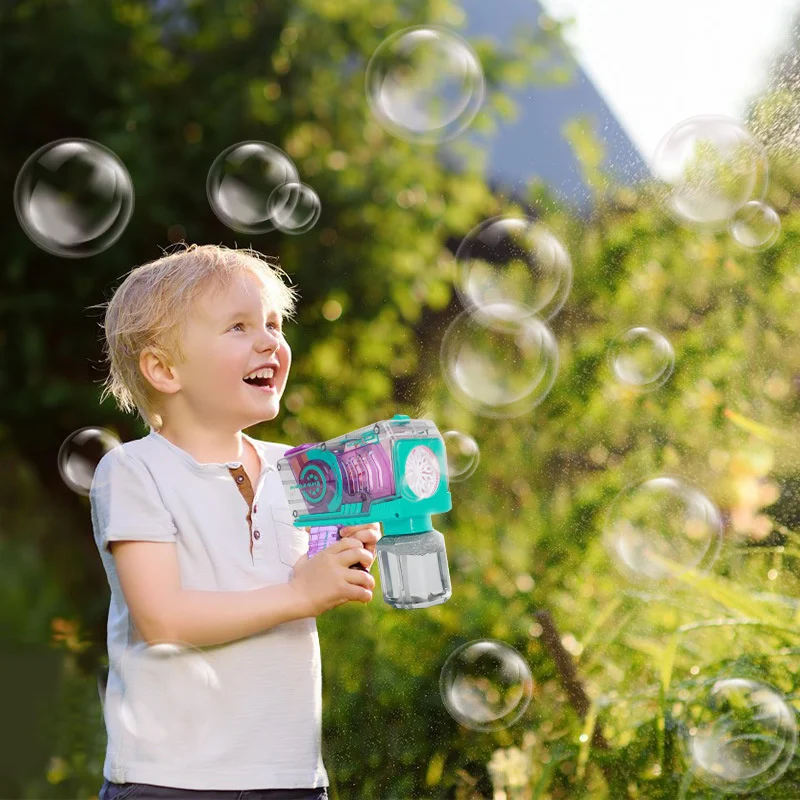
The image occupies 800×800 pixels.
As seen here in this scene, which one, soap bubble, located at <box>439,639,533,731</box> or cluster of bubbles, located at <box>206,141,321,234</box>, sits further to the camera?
cluster of bubbles, located at <box>206,141,321,234</box>

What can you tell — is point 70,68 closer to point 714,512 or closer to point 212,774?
point 714,512

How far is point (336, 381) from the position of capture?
3.59 metres

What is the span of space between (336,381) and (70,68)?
4.00ft

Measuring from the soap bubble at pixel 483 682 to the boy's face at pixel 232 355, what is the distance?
92cm

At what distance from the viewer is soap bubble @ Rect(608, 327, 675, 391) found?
2869 mm

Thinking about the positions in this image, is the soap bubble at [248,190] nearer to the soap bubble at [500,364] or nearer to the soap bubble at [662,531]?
the soap bubble at [500,364]

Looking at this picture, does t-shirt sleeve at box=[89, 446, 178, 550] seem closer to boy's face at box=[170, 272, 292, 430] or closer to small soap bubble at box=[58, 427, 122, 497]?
boy's face at box=[170, 272, 292, 430]

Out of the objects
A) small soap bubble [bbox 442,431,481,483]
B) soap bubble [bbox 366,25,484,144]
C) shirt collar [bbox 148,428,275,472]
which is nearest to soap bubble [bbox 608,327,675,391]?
small soap bubble [bbox 442,431,481,483]

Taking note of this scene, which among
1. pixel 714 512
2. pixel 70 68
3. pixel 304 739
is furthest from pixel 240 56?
pixel 304 739

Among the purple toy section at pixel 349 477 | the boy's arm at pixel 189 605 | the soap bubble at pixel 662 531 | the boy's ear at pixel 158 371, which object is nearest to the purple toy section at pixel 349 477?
the purple toy section at pixel 349 477

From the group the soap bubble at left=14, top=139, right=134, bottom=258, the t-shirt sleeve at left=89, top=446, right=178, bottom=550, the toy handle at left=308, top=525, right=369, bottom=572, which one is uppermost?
the soap bubble at left=14, top=139, right=134, bottom=258

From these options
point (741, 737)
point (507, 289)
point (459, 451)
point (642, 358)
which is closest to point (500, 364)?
point (507, 289)

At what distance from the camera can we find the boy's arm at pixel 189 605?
5.24 ft

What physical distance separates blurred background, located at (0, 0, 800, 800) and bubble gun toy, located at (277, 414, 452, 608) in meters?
0.95
